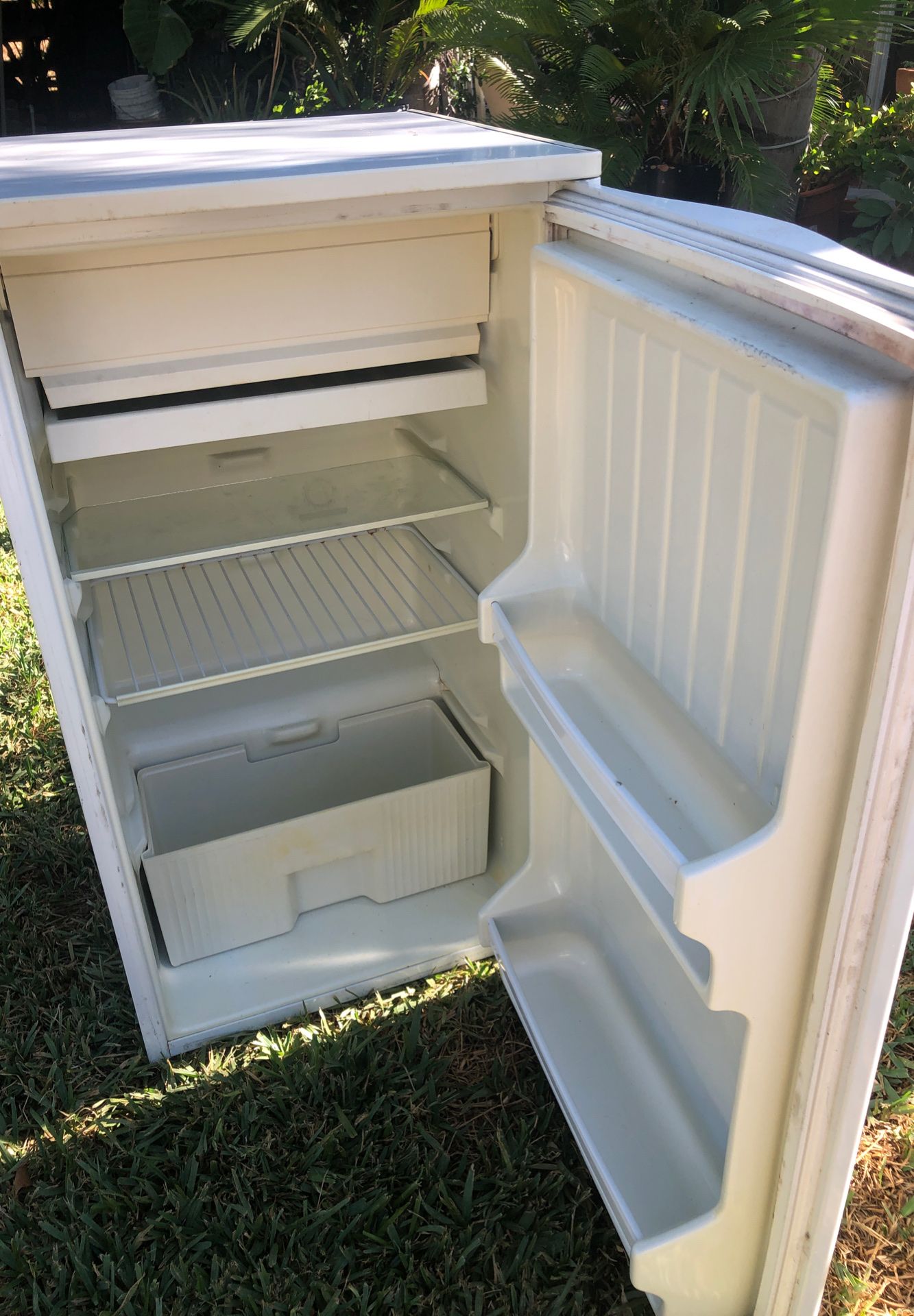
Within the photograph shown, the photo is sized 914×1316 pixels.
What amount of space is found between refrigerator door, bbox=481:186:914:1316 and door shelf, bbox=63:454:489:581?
1.89ft

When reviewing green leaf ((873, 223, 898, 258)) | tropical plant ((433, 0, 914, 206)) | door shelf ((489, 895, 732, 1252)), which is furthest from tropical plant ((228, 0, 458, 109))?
door shelf ((489, 895, 732, 1252))

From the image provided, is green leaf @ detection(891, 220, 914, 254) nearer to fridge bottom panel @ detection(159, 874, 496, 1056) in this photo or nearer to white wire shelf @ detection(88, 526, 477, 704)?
white wire shelf @ detection(88, 526, 477, 704)

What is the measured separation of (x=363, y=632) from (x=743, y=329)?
4.39ft

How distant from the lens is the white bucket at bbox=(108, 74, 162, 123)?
24.4 feet

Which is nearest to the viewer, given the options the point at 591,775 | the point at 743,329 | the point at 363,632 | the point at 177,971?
the point at 743,329

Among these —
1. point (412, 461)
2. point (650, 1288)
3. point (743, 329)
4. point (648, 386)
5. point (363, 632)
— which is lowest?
point (650, 1288)

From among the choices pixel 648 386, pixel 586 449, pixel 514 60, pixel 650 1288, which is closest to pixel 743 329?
pixel 648 386

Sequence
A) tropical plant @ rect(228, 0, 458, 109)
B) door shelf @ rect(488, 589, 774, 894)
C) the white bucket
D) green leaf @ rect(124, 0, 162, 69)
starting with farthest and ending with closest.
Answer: the white bucket
green leaf @ rect(124, 0, 162, 69)
tropical plant @ rect(228, 0, 458, 109)
door shelf @ rect(488, 589, 774, 894)

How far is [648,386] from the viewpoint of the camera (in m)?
1.24

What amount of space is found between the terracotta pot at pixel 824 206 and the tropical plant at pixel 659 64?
2.49 feet

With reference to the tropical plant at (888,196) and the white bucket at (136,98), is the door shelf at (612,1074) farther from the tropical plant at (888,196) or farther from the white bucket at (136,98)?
the white bucket at (136,98)

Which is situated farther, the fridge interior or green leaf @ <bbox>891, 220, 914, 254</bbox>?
green leaf @ <bbox>891, 220, 914, 254</bbox>

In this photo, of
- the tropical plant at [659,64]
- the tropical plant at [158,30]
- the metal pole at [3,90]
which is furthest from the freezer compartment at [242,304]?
the metal pole at [3,90]

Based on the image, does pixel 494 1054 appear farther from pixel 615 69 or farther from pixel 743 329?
pixel 615 69
